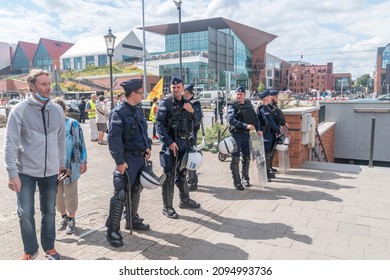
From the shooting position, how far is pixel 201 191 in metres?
6.19

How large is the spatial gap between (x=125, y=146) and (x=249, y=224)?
1962 millimetres

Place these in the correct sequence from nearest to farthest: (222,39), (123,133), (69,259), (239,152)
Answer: (69,259)
(123,133)
(239,152)
(222,39)

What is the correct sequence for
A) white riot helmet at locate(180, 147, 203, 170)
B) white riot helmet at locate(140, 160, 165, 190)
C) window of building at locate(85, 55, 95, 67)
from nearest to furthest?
white riot helmet at locate(140, 160, 165, 190)
white riot helmet at locate(180, 147, 203, 170)
window of building at locate(85, 55, 95, 67)

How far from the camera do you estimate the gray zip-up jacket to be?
10.0ft

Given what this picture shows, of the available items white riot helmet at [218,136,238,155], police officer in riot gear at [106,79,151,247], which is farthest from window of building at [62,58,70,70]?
police officer in riot gear at [106,79,151,247]

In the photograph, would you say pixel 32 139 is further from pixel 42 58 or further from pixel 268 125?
pixel 42 58

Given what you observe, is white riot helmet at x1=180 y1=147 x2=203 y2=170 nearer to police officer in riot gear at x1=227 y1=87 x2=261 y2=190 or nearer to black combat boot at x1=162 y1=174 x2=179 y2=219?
black combat boot at x1=162 y1=174 x2=179 y2=219

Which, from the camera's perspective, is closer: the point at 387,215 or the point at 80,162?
the point at 80,162

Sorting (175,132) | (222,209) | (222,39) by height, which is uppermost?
(222,39)

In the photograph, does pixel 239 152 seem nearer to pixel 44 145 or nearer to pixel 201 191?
pixel 201 191

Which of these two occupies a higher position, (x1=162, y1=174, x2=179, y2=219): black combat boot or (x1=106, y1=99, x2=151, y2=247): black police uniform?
(x1=106, y1=99, x2=151, y2=247): black police uniform

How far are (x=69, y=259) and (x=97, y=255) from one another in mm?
281

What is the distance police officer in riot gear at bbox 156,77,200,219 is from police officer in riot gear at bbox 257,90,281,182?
227cm
